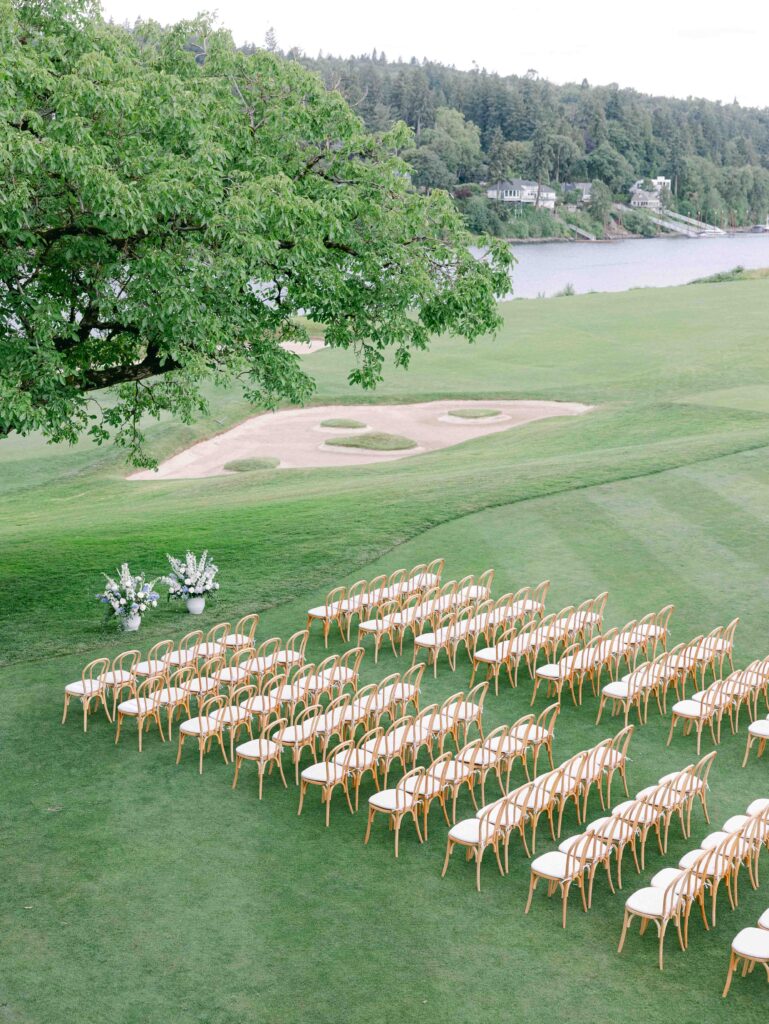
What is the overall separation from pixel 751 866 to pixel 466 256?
1071cm

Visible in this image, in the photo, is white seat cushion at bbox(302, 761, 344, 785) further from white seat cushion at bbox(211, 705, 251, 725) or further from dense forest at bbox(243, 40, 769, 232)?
dense forest at bbox(243, 40, 769, 232)

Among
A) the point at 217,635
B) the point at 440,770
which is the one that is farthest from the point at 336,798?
the point at 217,635

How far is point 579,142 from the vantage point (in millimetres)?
156625

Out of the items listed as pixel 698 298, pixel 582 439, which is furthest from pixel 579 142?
pixel 582 439

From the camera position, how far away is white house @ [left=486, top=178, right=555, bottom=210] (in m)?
136

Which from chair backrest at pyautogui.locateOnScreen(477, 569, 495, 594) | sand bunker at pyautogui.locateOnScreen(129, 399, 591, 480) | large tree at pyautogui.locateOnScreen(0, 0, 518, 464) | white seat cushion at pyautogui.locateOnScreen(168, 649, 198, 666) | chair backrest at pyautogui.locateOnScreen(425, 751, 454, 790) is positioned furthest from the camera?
sand bunker at pyautogui.locateOnScreen(129, 399, 591, 480)

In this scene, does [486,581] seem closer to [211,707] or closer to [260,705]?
[211,707]

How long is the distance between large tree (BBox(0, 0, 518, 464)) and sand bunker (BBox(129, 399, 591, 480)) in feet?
49.8

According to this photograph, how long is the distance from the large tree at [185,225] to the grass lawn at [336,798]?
3.81 metres

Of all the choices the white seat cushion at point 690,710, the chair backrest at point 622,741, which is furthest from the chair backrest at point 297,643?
the white seat cushion at point 690,710

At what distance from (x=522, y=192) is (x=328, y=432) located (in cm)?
10956

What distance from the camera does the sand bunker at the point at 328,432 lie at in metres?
34.5

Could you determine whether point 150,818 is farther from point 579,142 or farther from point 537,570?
point 579,142

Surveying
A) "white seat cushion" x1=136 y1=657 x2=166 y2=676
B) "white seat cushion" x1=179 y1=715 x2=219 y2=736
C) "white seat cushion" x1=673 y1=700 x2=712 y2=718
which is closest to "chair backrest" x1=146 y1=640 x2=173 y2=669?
"white seat cushion" x1=136 y1=657 x2=166 y2=676
